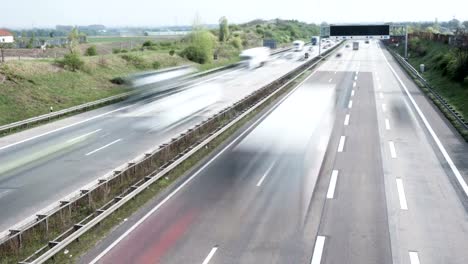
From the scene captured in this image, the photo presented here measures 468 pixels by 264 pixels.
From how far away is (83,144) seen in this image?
1075 inches

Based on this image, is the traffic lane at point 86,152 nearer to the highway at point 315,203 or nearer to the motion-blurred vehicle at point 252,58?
the highway at point 315,203

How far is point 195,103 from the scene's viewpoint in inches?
1644

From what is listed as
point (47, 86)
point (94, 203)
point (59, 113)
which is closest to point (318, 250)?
point (94, 203)

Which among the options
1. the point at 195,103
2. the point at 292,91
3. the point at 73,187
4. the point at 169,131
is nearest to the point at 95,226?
the point at 73,187

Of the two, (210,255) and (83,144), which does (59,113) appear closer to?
(83,144)

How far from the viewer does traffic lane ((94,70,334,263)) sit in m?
13.5

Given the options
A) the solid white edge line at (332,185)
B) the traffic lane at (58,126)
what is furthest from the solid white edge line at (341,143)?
the traffic lane at (58,126)

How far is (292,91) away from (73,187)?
104 ft

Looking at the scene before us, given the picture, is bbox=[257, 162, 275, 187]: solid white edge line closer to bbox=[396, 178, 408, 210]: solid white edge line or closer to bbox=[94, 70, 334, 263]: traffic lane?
bbox=[94, 70, 334, 263]: traffic lane

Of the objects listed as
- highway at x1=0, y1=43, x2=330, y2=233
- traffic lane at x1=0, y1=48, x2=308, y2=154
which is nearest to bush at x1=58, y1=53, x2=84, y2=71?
traffic lane at x1=0, y1=48, x2=308, y2=154

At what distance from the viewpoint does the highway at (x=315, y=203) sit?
44.7 ft

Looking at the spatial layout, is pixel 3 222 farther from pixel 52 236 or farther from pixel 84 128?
pixel 84 128

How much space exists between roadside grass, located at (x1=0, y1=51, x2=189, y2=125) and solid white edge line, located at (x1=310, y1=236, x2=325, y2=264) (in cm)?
2671

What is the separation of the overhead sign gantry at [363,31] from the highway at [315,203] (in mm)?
51583
